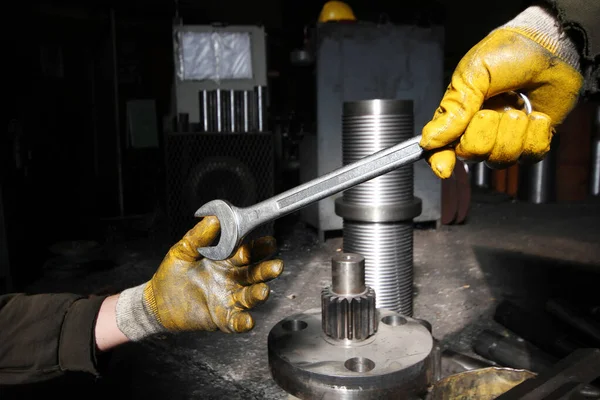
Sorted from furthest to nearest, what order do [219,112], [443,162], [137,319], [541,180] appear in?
[541,180]
[219,112]
[137,319]
[443,162]

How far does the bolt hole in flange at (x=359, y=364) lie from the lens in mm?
1090

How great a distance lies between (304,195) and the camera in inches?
39.1

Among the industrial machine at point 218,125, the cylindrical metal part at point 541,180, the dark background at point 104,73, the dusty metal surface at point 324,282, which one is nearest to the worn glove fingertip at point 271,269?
the dusty metal surface at point 324,282

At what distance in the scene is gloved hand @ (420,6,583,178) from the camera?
2.99 ft

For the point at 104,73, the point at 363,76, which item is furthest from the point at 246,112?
the point at 104,73

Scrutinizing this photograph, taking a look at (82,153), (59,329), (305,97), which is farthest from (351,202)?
(82,153)

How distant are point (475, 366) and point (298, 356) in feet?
1.78

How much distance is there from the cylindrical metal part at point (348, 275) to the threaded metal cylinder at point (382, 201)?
46 centimetres

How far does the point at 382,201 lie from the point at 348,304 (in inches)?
21.8

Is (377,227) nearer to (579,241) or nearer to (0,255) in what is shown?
(0,255)

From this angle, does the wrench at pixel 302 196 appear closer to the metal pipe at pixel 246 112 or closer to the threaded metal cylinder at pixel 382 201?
the threaded metal cylinder at pixel 382 201

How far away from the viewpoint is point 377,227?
5.43ft

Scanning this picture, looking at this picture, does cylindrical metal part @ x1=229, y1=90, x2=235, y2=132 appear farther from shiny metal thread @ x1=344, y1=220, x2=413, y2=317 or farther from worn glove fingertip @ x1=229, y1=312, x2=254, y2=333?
worn glove fingertip @ x1=229, y1=312, x2=254, y2=333

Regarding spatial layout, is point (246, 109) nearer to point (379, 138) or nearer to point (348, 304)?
point (379, 138)
